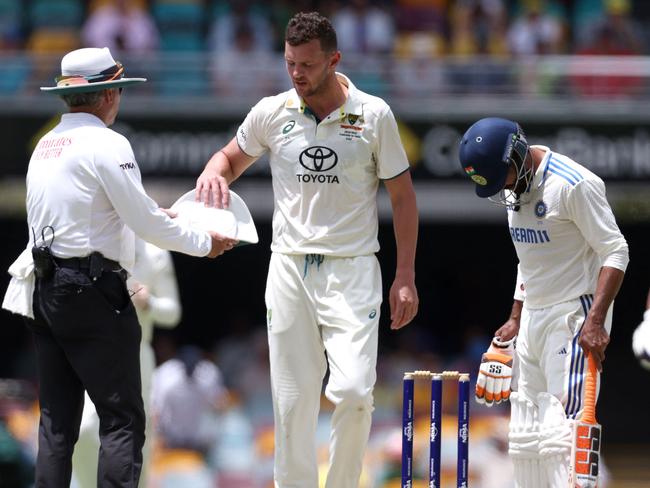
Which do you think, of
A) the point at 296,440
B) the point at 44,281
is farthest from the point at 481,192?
the point at 44,281

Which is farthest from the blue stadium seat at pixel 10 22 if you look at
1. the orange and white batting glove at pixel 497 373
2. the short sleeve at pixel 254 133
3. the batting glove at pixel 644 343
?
the batting glove at pixel 644 343

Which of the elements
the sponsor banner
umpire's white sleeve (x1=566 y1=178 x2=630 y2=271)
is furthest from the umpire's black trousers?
the sponsor banner

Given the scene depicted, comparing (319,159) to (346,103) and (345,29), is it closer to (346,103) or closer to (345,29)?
(346,103)

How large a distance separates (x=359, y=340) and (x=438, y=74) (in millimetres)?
7465

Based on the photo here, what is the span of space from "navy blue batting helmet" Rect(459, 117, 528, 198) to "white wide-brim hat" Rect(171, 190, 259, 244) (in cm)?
100

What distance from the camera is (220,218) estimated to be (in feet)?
19.6

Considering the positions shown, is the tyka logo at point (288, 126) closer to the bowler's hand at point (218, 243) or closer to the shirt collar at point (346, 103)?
the shirt collar at point (346, 103)

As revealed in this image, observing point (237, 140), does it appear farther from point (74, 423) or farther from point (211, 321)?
point (211, 321)

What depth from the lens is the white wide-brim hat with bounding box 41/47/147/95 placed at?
557 centimetres

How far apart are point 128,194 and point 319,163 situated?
34.2 inches

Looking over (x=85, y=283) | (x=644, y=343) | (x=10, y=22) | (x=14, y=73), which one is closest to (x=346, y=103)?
(x=85, y=283)

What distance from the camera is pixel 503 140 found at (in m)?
5.80

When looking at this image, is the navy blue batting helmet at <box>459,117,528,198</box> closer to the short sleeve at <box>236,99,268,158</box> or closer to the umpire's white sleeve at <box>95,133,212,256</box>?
the short sleeve at <box>236,99,268,158</box>

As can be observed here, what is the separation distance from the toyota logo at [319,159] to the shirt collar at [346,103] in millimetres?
168
